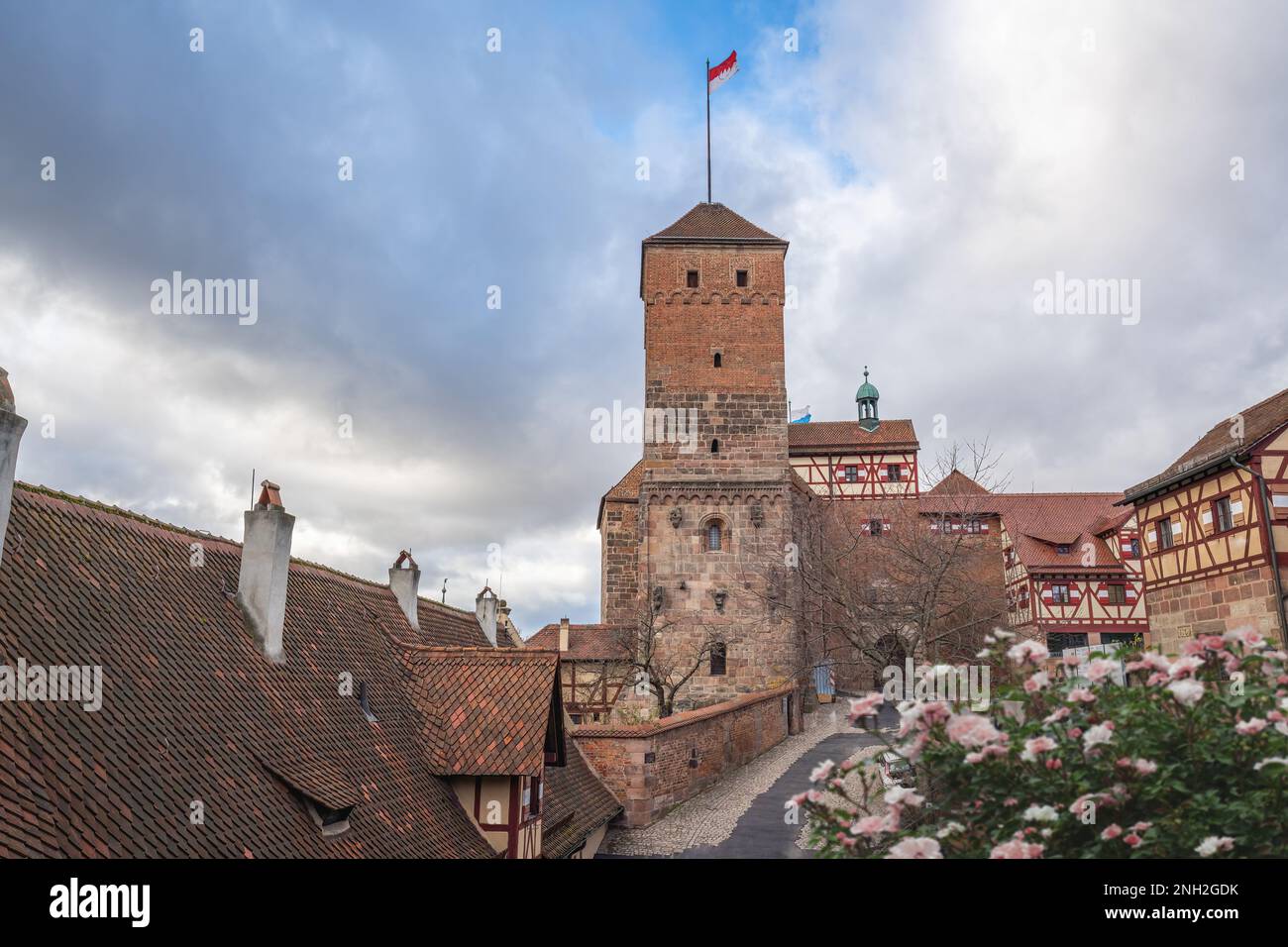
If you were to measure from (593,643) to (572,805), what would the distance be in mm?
17265

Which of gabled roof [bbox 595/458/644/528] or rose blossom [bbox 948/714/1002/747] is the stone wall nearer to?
gabled roof [bbox 595/458/644/528]

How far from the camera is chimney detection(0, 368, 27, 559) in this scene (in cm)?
658

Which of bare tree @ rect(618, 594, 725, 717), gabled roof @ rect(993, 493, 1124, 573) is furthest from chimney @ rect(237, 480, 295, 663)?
gabled roof @ rect(993, 493, 1124, 573)

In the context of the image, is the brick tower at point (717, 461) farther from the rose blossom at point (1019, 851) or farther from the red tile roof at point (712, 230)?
the rose blossom at point (1019, 851)

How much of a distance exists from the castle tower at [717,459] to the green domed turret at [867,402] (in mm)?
19149

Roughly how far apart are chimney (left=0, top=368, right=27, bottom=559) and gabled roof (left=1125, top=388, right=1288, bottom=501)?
18959 mm

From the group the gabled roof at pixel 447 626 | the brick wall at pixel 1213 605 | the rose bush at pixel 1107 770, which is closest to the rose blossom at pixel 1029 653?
the rose bush at pixel 1107 770

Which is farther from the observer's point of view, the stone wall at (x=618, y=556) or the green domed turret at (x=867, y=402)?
the green domed turret at (x=867, y=402)

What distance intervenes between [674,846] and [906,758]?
1274 centimetres

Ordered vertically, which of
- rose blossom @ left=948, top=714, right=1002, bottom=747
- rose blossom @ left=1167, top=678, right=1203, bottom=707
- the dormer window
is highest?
rose blossom @ left=1167, top=678, right=1203, bottom=707

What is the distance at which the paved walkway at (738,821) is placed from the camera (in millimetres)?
14172

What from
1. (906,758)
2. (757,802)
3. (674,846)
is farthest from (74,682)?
(757,802)

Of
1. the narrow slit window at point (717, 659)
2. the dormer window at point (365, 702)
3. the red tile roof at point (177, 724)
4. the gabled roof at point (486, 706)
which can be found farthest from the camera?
the narrow slit window at point (717, 659)

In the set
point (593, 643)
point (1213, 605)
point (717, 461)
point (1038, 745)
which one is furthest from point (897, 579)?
point (1038, 745)
